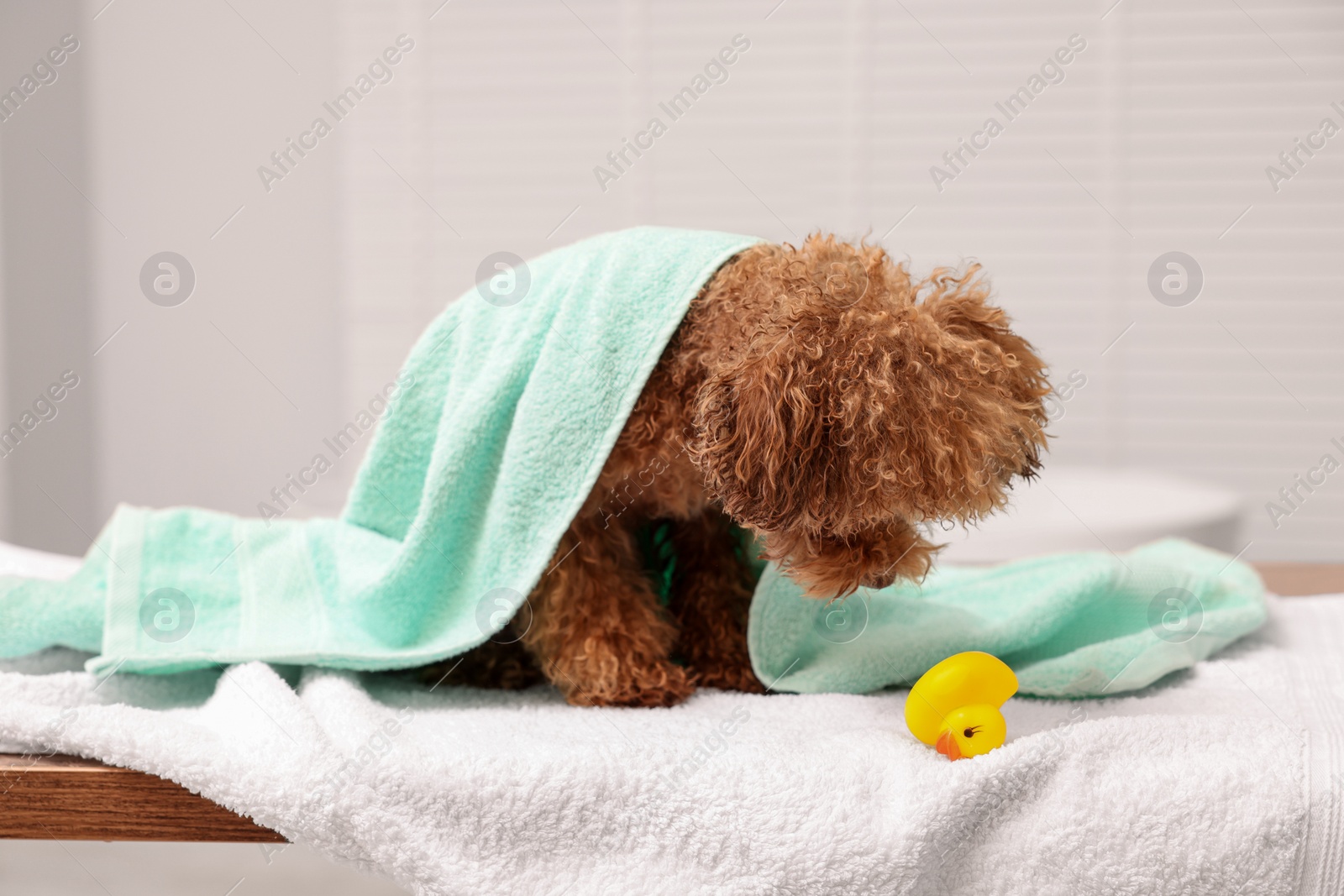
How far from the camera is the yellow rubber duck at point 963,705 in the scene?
832 mm

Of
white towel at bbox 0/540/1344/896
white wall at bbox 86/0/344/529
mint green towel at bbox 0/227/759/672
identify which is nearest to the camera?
white towel at bbox 0/540/1344/896

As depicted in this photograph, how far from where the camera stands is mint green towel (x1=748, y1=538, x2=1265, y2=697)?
1.04 m

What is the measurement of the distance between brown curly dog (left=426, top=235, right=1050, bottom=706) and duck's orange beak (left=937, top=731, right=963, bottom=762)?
0.13 m

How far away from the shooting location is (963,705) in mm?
859

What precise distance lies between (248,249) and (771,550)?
225cm

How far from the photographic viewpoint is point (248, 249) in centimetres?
269

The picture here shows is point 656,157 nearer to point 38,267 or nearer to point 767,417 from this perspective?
point 38,267

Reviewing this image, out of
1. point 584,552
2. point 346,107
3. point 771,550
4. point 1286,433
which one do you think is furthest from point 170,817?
point 1286,433

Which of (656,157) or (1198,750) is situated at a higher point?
(656,157)

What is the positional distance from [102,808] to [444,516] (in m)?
0.38

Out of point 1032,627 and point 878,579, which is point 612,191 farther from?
point 878,579

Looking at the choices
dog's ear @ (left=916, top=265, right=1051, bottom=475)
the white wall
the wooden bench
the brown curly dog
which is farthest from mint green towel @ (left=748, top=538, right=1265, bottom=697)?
the white wall

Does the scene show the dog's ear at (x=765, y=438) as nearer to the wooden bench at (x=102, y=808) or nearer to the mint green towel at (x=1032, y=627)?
the mint green towel at (x=1032, y=627)

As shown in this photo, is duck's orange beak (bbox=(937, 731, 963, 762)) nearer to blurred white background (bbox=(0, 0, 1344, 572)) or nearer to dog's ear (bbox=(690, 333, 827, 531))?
dog's ear (bbox=(690, 333, 827, 531))
